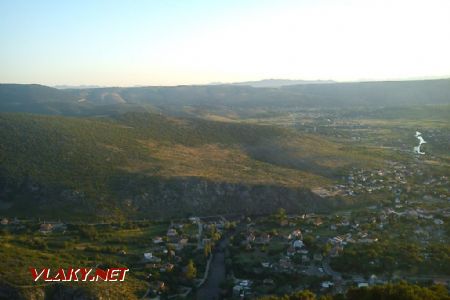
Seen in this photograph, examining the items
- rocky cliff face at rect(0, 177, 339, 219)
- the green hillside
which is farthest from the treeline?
the green hillside

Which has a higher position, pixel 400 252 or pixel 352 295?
pixel 352 295

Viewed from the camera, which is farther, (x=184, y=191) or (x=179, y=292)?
(x=184, y=191)

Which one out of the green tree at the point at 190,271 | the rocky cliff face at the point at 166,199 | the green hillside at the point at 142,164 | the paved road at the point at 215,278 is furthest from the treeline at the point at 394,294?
the green hillside at the point at 142,164

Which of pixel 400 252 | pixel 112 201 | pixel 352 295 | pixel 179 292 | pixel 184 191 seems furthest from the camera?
pixel 184 191

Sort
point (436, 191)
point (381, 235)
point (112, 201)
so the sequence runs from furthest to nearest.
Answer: point (436, 191)
point (112, 201)
point (381, 235)

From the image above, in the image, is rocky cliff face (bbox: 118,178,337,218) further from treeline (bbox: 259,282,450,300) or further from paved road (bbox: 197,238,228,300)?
treeline (bbox: 259,282,450,300)

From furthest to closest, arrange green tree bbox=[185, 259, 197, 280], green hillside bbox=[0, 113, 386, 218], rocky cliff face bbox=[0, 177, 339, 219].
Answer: green hillside bbox=[0, 113, 386, 218] → rocky cliff face bbox=[0, 177, 339, 219] → green tree bbox=[185, 259, 197, 280]

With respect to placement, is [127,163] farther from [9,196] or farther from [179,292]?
[179,292]

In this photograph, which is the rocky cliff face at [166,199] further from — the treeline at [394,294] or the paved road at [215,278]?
the treeline at [394,294]

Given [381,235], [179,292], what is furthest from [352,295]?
[381,235]
